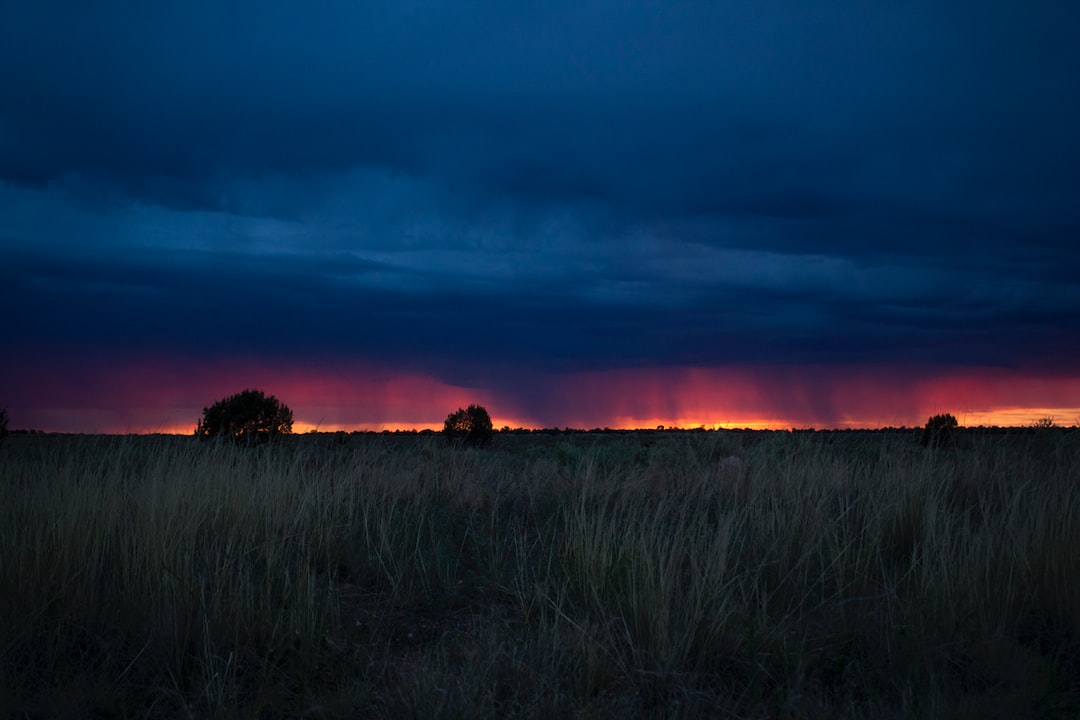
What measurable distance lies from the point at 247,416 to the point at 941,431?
16.5 meters

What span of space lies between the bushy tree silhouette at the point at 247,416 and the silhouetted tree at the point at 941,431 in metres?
15.1

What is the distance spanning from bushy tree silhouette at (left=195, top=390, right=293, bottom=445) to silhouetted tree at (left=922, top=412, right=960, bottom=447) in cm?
1506

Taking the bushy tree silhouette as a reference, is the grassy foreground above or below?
below

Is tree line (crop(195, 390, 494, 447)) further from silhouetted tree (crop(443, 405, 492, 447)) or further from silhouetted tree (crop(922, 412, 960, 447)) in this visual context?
silhouetted tree (crop(922, 412, 960, 447))

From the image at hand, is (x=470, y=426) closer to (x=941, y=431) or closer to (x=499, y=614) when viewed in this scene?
(x=941, y=431)

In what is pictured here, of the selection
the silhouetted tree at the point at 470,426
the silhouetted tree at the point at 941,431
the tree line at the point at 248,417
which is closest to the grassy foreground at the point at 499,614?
the tree line at the point at 248,417

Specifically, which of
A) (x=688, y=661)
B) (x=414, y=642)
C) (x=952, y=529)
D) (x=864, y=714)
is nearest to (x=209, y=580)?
(x=414, y=642)

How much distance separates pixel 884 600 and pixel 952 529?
2458 mm

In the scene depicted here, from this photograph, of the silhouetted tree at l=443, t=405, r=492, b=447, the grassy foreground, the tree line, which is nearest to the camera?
the grassy foreground

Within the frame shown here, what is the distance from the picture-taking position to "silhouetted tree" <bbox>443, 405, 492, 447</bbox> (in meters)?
27.7

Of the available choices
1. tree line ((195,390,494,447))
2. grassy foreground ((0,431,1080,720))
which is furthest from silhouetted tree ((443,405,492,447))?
grassy foreground ((0,431,1080,720))

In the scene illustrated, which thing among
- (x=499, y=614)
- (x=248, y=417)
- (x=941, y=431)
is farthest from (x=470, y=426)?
(x=499, y=614)

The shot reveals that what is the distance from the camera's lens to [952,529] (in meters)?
7.78

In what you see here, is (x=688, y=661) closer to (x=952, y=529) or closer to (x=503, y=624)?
(x=503, y=624)
